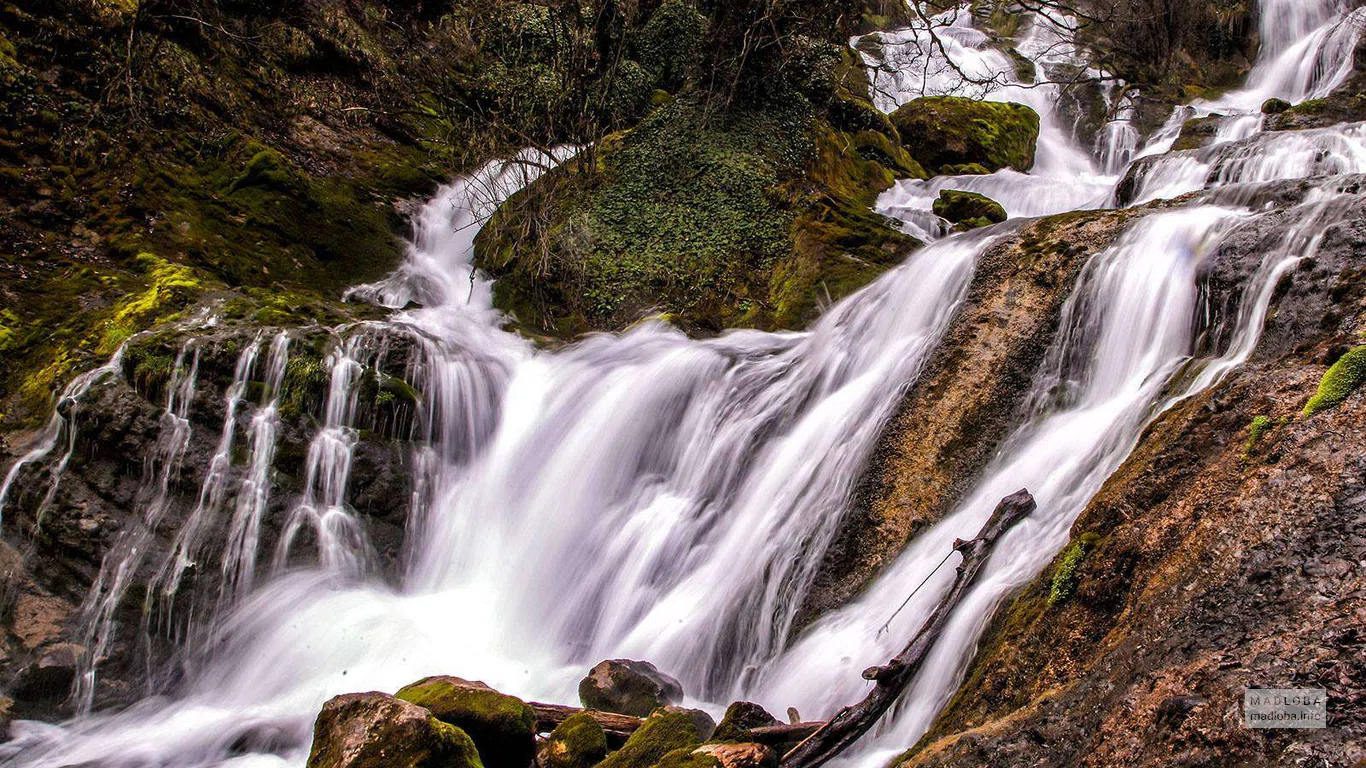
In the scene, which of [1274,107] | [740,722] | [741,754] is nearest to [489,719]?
[740,722]

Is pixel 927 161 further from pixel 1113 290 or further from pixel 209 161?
pixel 209 161

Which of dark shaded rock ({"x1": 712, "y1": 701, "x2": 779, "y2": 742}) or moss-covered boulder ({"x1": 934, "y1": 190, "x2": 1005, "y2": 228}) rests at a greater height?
moss-covered boulder ({"x1": 934, "y1": 190, "x2": 1005, "y2": 228})

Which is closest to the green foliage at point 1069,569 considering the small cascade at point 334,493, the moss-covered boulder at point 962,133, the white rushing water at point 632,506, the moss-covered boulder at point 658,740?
the white rushing water at point 632,506

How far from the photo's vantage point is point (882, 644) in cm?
439

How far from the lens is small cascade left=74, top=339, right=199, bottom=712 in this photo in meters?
5.50

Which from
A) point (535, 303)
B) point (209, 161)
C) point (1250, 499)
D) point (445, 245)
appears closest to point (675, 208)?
point (535, 303)

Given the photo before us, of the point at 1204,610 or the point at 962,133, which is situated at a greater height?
the point at 962,133

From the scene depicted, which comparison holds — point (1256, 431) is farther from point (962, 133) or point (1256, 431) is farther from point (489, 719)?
point (962, 133)

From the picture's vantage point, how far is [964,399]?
5.50 metres

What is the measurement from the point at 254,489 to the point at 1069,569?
5.92m

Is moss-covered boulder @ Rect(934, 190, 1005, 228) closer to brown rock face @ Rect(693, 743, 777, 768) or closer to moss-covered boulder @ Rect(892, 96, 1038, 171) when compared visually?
moss-covered boulder @ Rect(892, 96, 1038, 171)

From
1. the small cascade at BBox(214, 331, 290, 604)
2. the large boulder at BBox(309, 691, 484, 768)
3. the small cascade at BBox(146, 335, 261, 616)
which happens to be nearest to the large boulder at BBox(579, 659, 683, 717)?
the large boulder at BBox(309, 691, 484, 768)

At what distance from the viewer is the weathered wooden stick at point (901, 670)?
336cm

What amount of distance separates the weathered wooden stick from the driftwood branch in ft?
0.46
